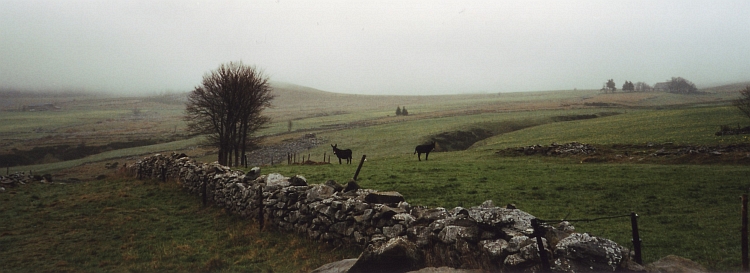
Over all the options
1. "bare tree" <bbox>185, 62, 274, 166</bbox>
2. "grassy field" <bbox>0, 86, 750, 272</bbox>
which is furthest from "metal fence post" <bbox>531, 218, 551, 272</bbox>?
"bare tree" <bbox>185, 62, 274, 166</bbox>

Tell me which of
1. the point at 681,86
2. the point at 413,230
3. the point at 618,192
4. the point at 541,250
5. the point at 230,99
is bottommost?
the point at 618,192

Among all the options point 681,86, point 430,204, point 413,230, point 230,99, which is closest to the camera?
point 413,230

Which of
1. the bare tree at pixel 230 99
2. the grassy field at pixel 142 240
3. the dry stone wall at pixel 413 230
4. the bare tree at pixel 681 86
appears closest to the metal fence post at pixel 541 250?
the dry stone wall at pixel 413 230

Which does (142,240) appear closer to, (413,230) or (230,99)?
(413,230)

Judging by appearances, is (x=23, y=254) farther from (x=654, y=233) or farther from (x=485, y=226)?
(x=654, y=233)

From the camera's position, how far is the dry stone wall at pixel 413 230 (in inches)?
250

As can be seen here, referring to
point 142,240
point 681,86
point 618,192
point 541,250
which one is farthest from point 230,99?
point 681,86

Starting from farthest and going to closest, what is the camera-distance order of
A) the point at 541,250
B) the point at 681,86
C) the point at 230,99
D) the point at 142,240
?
the point at 681,86 → the point at 230,99 → the point at 142,240 → the point at 541,250

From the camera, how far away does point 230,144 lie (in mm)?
40312

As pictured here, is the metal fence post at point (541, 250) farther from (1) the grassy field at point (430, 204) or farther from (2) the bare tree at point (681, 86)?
(2) the bare tree at point (681, 86)

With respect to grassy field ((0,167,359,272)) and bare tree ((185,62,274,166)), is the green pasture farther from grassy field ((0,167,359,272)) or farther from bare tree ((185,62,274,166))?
bare tree ((185,62,274,166))

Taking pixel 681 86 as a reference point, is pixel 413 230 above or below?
below

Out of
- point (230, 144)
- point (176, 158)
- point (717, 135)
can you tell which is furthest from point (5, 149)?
point (717, 135)

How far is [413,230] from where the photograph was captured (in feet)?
29.0
